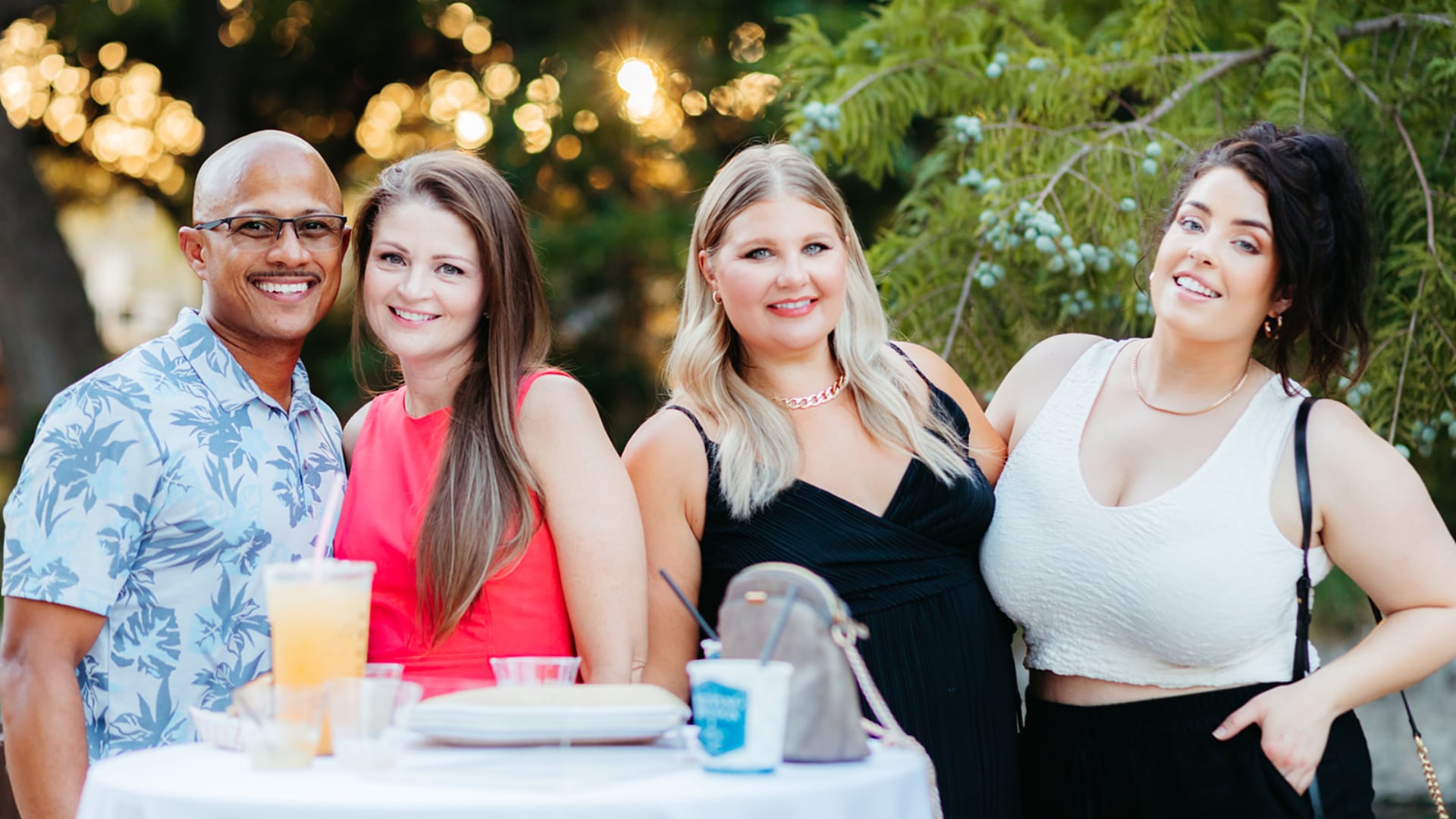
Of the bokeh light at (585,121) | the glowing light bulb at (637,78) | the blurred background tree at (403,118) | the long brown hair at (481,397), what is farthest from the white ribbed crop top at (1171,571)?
the bokeh light at (585,121)

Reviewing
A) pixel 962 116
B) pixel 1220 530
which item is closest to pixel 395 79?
pixel 962 116

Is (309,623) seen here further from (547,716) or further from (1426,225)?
(1426,225)

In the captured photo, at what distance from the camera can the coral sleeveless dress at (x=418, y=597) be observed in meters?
2.28

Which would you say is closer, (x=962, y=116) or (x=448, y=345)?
(x=448, y=345)

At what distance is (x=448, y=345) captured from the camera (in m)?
2.42

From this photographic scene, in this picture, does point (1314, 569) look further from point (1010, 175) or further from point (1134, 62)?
point (1134, 62)

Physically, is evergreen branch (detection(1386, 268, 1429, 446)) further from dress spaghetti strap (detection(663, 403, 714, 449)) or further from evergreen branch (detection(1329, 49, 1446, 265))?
dress spaghetti strap (detection(663, 403, 714, 449))

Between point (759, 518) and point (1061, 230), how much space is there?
128 cm

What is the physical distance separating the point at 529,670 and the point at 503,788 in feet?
1.09

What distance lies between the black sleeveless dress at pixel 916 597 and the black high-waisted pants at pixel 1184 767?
0.15 metres

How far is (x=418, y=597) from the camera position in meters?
2.27

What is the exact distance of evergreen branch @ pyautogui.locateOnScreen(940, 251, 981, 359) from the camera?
11.3ft

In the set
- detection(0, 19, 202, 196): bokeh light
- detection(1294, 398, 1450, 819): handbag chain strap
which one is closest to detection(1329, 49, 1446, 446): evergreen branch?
detection(1294, 398, 1450, 819): handbag chain strap

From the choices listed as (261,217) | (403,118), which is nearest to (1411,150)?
(261,217)
